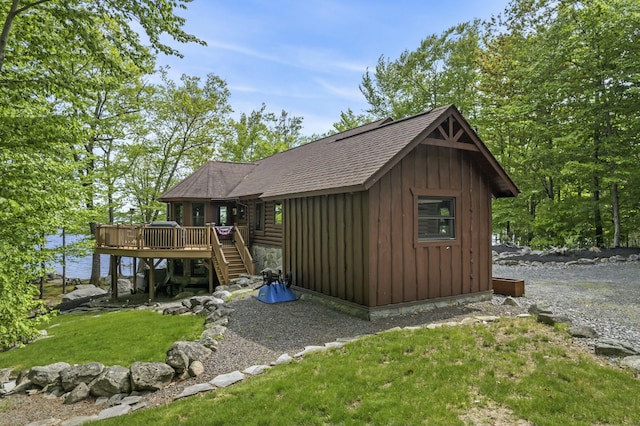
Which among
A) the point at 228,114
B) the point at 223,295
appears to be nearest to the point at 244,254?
the point at 223,295

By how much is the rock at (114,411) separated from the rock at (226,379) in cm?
106

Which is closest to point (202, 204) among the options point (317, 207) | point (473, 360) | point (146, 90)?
point (146, 90)

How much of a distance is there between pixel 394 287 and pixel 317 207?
2.80m

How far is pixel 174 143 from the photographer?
84.4 ft

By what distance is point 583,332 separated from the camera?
5.79 m

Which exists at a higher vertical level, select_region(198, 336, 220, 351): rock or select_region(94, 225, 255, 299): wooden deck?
select_region(94, 225, 255, 299): wooden deck

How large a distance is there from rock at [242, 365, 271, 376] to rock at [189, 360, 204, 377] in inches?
30.2

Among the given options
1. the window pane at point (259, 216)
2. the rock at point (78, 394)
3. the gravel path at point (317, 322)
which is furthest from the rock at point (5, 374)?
the window pane at point (259, 216)

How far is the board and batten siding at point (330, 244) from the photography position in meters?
7.86

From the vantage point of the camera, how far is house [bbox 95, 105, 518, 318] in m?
7.79

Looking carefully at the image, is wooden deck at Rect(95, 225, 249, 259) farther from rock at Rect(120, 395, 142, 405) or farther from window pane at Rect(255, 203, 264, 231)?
rock at Rect(120, 395, 142, 405)

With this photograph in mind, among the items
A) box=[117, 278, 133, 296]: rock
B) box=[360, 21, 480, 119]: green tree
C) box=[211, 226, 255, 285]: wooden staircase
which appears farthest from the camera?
box=[360, 21, 480, 119]: green tree

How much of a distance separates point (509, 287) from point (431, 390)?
648 cm

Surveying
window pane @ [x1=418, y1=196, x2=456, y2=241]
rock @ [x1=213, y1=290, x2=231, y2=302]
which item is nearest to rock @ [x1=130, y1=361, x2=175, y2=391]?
rock @ [x1=213, y1=290, x2=231, y2=302]
